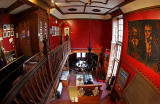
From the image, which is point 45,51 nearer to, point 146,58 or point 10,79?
point 10,79

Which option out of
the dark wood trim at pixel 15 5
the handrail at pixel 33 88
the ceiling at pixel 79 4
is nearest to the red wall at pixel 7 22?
the ceiling at pixel 79 4

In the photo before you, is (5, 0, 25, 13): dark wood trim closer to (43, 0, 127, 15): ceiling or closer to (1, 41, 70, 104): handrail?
(43, 0, 127, 15): ceiling

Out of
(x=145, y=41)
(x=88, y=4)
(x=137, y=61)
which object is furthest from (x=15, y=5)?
(x=137, y=61)

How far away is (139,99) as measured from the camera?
3424mm

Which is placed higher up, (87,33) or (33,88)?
(87,33)

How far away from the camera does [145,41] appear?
3.67m

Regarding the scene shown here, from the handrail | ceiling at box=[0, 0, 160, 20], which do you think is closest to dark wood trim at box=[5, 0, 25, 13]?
ceiling at box=[0, 0, 160, 20]

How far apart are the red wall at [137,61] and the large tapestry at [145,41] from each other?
170 mm

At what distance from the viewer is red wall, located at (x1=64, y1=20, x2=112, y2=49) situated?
29.4 feet

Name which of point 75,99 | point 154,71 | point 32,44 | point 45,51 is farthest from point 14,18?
point 154,71

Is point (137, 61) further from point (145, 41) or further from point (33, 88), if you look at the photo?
point (33, 88)

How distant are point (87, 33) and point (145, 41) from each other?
19.3 feet

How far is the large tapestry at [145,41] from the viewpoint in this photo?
3107 mm

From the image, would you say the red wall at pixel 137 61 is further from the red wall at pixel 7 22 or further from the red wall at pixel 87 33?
the red wall at pixel 7 22
